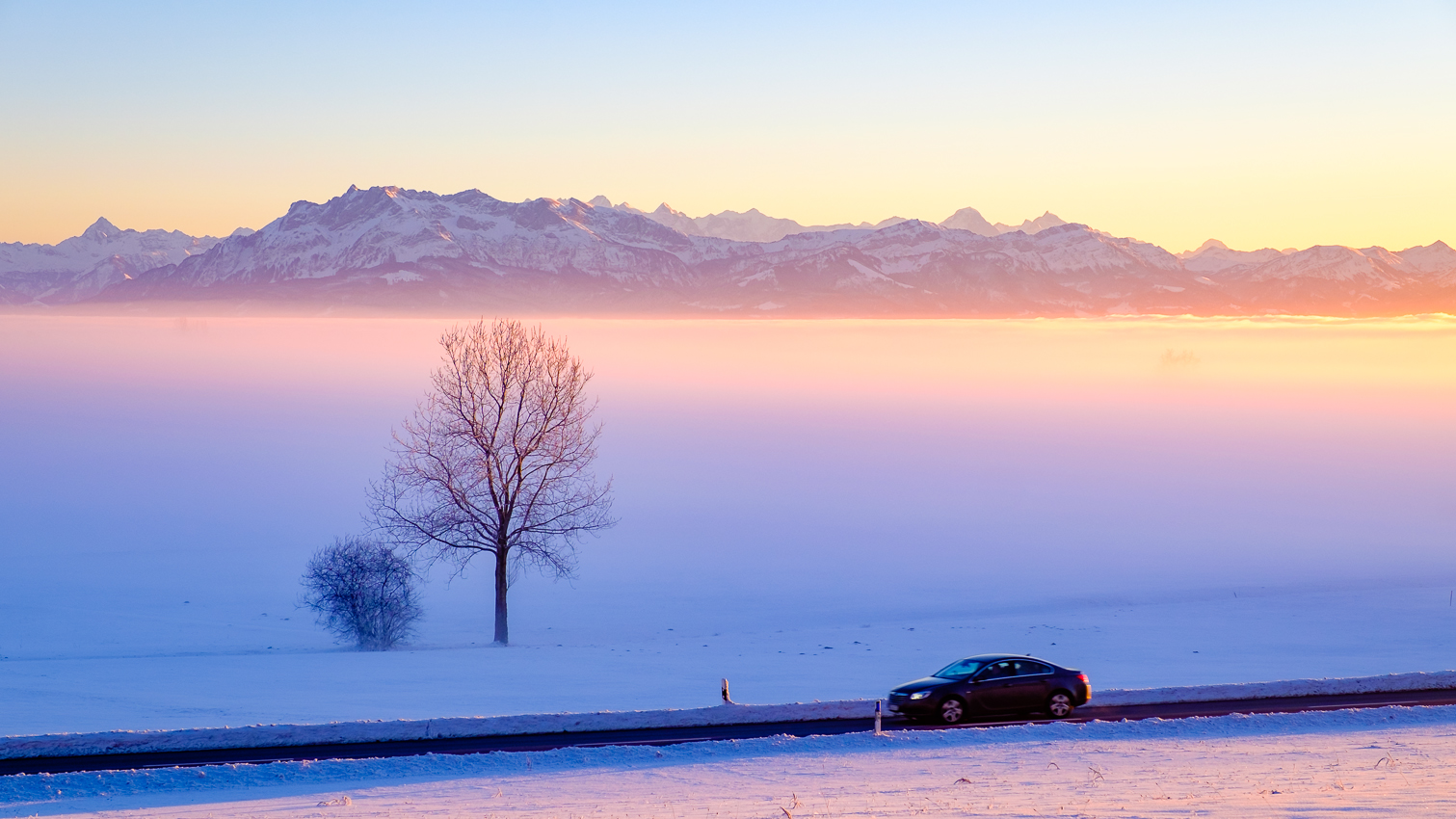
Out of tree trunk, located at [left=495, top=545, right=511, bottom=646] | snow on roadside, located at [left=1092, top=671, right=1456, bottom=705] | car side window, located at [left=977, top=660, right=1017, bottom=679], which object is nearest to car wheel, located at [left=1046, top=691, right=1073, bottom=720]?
car side window, located at [left=977, top=660, right=1017, bottom=679]

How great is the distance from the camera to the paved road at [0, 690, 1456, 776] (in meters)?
18.4

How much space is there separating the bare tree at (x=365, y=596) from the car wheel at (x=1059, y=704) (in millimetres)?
23240

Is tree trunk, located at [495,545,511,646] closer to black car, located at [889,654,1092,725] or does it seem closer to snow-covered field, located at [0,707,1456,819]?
black car, located at [889,654,1092,725]

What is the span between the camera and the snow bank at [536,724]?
18.9m

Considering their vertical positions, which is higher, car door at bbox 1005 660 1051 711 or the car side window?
the car side window

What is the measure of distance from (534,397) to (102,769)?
25.8m

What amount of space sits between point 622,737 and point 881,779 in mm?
5487

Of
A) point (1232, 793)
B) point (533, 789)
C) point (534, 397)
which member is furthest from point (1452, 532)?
point (533, 789)

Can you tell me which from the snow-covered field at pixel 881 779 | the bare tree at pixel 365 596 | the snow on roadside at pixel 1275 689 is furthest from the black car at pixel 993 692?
the bare tree at pixel 365 596

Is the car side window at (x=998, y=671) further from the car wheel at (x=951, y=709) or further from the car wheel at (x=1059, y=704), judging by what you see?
the car wheel at (x=1059, y=704)

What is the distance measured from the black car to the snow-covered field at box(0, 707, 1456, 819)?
128cm

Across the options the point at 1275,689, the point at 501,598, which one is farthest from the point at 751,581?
the point at 1275,689

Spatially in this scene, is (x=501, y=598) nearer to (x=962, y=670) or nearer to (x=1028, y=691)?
(x=962, y=670)

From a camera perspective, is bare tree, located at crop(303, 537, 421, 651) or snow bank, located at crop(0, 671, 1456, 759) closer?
snow bank, located at crop(0, 671, 1456, 759)
